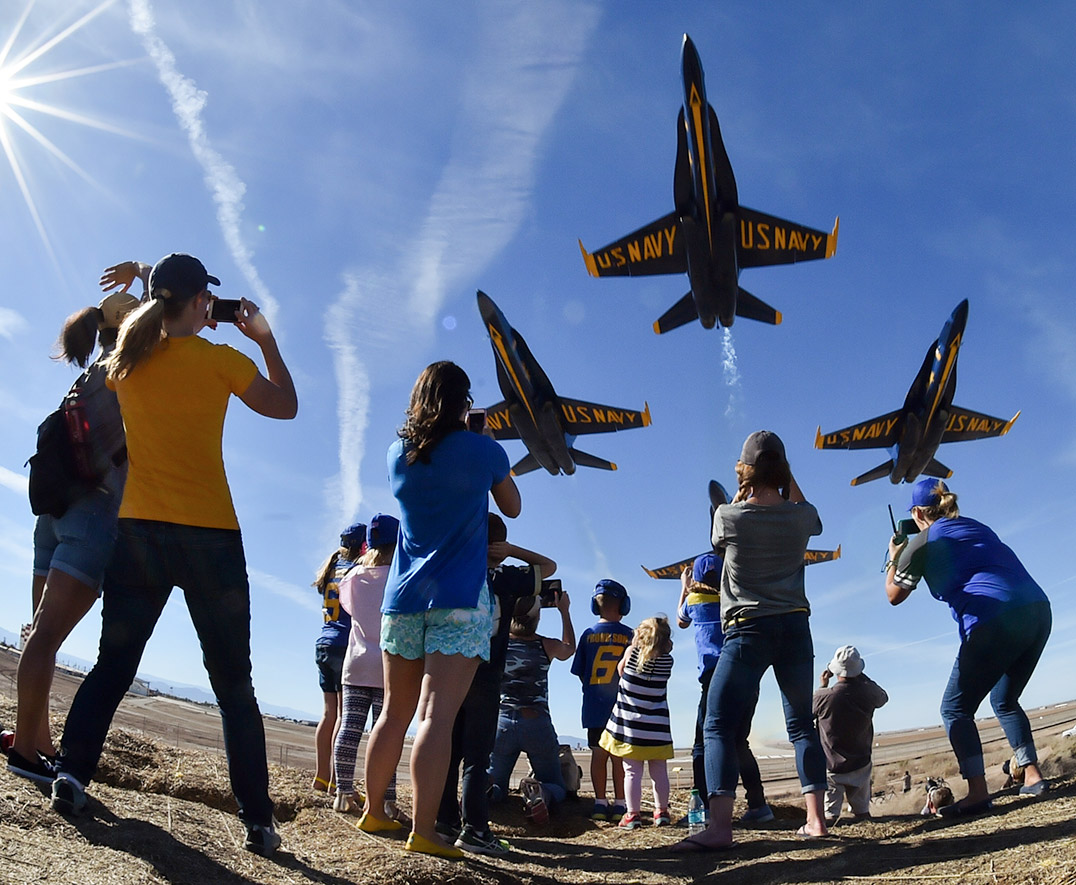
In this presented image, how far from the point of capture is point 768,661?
364 centimetres

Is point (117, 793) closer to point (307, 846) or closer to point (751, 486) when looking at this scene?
point (307, 846)

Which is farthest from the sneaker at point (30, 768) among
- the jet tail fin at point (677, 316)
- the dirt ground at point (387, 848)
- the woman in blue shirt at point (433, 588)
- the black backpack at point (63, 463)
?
the jet tail fin at point (677, 316)

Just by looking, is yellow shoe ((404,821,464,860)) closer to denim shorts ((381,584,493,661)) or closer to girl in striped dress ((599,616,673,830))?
denim shorts ((381,584,493,661))

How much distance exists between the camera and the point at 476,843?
11.7 feet

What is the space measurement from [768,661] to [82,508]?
3.23m

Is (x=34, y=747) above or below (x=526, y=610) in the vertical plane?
below

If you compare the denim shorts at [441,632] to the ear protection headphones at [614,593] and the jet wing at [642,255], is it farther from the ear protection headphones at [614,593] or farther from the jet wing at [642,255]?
the jet wing at [642,255]

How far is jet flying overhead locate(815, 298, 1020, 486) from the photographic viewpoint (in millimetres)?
19750

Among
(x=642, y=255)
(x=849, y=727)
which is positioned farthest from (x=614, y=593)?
(x=642, y=255)

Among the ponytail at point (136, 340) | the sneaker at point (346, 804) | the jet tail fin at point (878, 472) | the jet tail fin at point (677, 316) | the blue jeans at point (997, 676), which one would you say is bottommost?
the sneaker at point (346, 804)

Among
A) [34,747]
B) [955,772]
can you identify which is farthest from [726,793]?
[955,772]

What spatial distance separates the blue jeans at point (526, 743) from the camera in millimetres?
5391

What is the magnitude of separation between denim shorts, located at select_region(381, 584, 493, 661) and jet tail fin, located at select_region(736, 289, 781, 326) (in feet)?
59.0

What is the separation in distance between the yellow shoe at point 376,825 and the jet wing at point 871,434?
22.3 m
